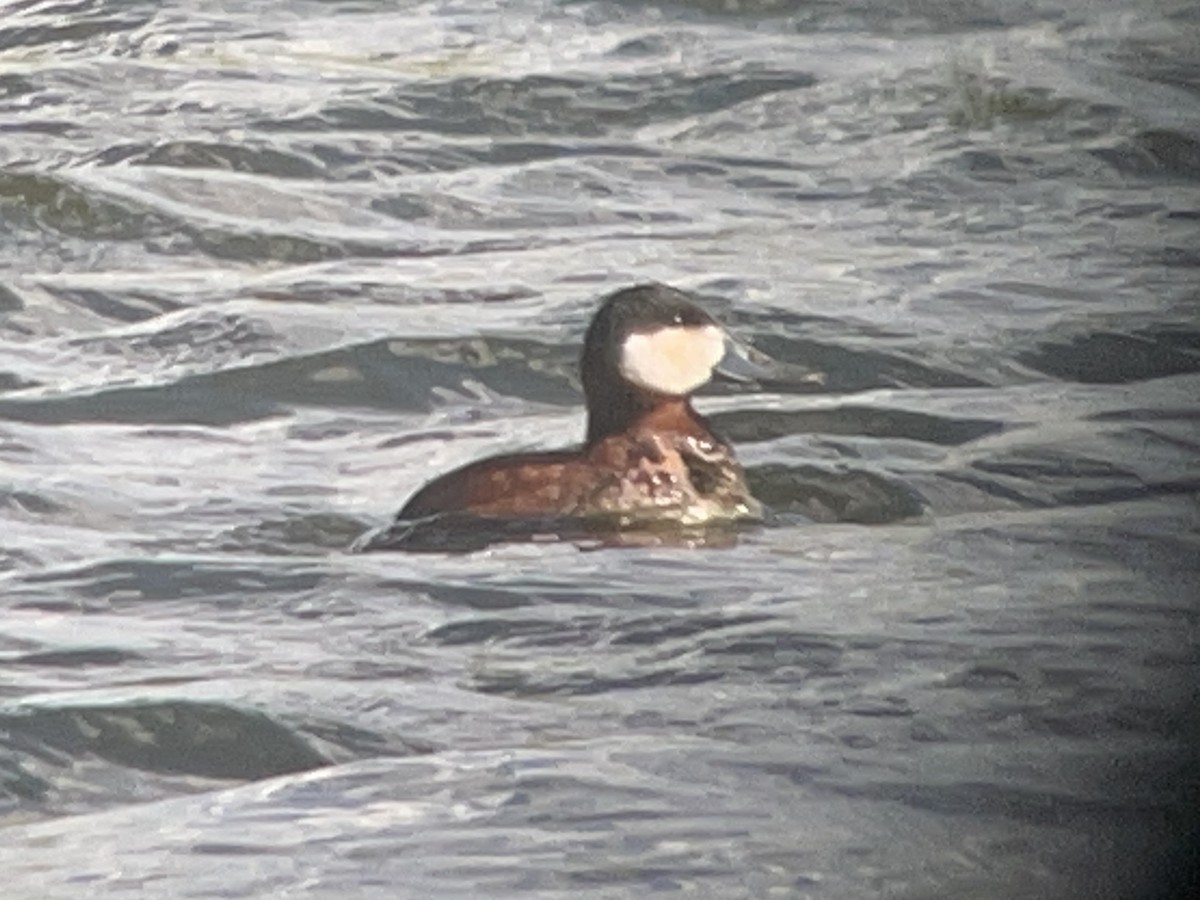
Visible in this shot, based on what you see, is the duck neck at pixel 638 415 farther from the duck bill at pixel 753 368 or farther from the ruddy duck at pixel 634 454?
the duck bill at pixel 753 368

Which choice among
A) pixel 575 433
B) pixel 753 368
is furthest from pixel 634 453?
pixel 753 368

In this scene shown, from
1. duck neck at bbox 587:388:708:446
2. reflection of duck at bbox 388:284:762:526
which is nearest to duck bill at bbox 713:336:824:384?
reflection of duck at bbox 388:284:762:526

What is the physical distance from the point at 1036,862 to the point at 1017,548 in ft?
3.48

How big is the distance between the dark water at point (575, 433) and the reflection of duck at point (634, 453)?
8 centimetres

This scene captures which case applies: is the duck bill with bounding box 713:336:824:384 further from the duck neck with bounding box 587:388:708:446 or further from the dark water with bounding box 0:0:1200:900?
the duck neck with bounding box 587:388:708:446

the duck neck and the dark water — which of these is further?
the duck neck

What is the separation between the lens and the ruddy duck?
3.35 metres

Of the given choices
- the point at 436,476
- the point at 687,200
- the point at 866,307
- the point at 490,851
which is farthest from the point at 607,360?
the point at 490,851

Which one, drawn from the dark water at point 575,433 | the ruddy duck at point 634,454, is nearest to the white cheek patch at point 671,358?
the ruddy duck at point 634,454

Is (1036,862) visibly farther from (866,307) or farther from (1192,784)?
(866,307)

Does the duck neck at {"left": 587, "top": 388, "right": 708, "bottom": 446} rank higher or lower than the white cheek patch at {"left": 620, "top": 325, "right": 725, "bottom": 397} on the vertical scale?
lower

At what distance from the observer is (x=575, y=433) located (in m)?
3.77

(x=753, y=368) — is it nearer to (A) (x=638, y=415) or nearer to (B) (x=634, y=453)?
(A) (x=638, y=415)

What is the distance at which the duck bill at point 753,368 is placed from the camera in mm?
3797
